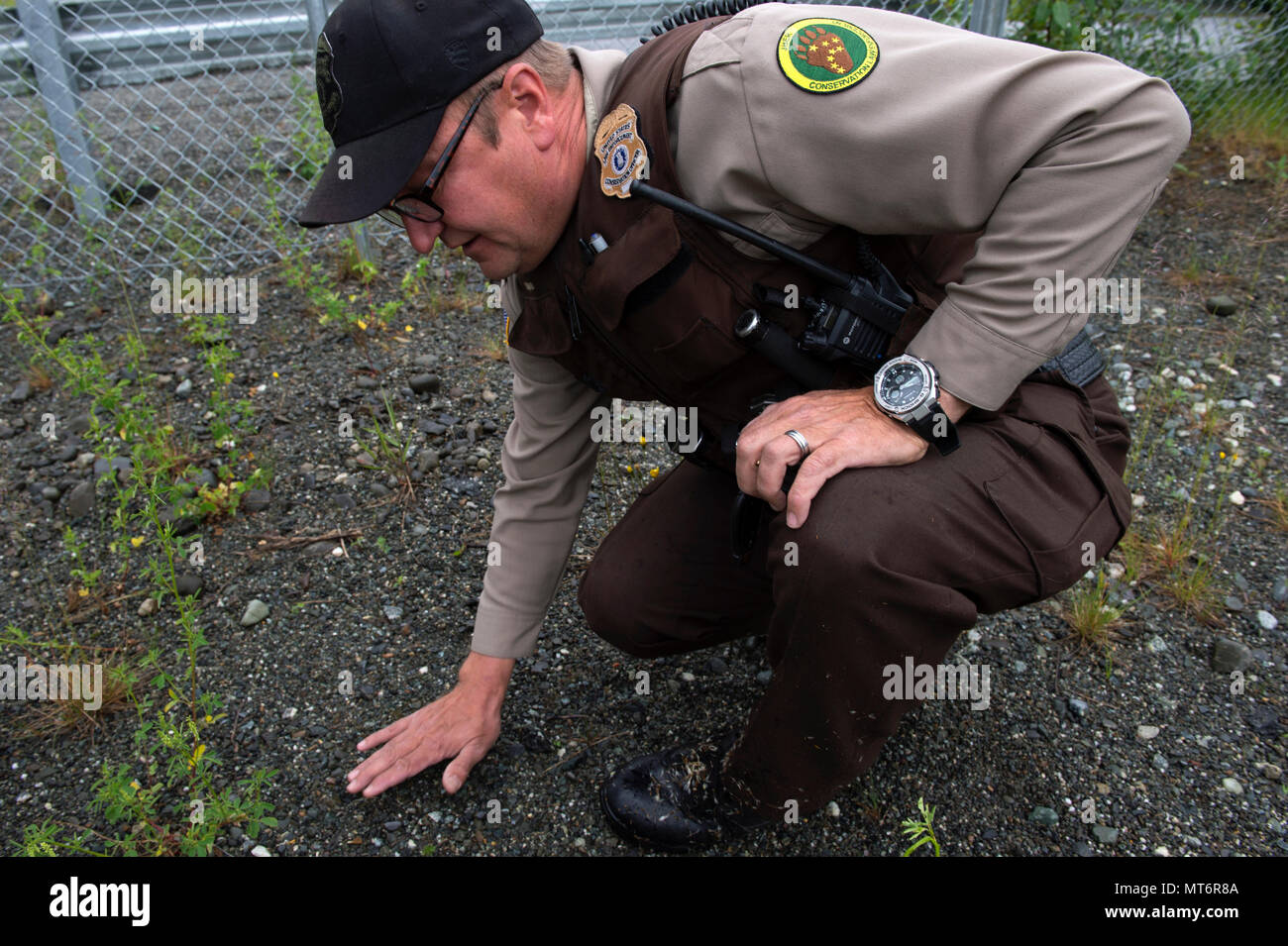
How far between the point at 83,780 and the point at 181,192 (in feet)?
11.3

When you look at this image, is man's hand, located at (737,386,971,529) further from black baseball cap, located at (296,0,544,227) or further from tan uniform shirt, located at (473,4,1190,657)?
black baseball cap, located at (296,0,544,227)

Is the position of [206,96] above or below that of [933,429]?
below

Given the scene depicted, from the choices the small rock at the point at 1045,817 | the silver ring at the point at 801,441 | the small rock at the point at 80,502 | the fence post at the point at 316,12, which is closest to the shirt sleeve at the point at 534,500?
the silver ring at the point at 801,441

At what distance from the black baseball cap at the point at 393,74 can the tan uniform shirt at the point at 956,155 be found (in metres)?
0.27

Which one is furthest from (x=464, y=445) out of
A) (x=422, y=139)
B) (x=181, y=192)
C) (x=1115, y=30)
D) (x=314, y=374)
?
(x=1115, y=30)

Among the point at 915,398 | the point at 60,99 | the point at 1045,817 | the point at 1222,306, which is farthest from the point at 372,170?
the point at 1222,306

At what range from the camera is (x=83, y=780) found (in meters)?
2.25

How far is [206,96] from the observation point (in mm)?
5004

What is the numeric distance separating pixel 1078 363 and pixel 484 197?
1277 millimetres

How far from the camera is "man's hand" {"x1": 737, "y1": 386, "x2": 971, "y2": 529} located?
1.68 metres

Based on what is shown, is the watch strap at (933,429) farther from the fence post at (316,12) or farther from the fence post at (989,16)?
the fence post at (316,12)

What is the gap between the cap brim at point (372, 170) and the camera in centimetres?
166

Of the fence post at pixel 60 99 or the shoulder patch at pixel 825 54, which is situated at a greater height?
the shoulder patch at pixel 825 54

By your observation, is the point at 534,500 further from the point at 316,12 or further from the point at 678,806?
the point at 316,12
